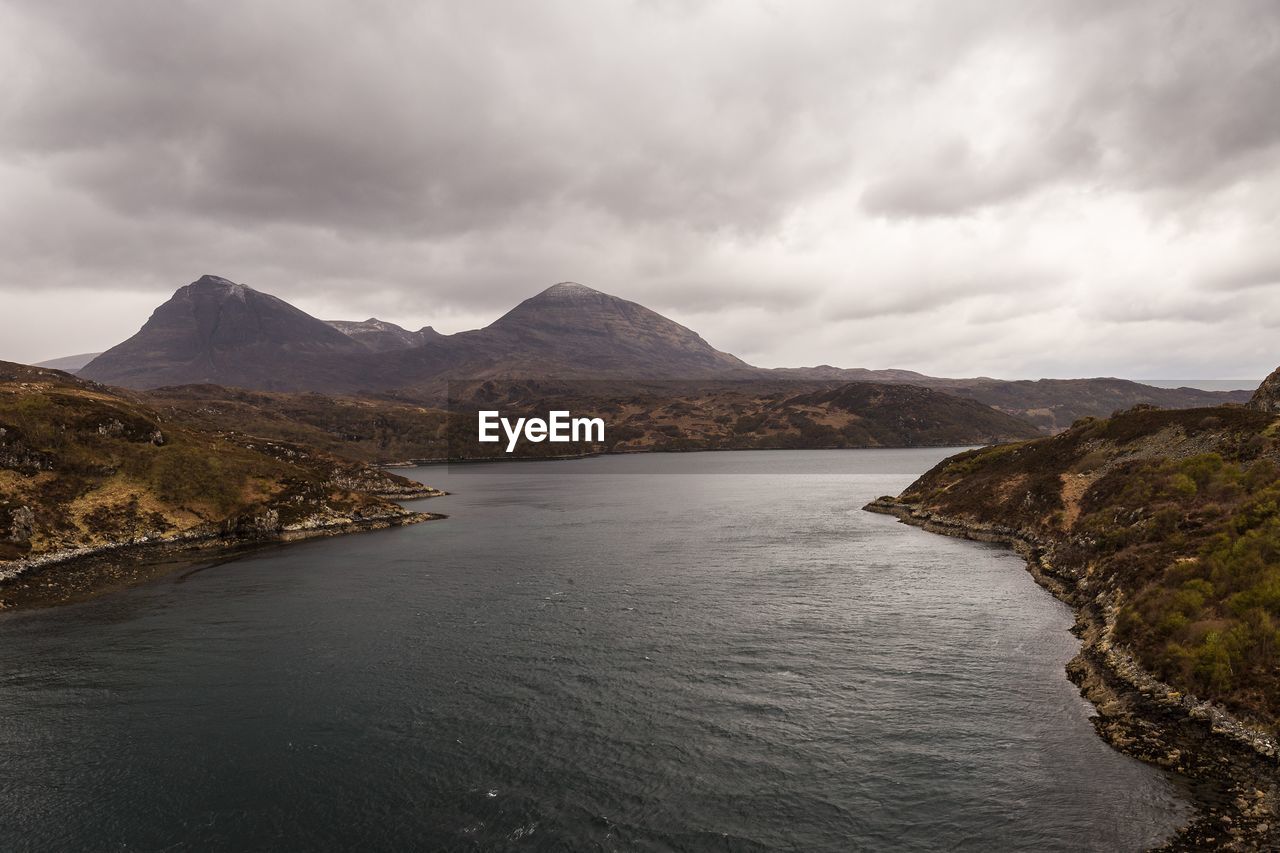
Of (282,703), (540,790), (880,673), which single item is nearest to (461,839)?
(540,790)

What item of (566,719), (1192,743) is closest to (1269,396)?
(1192,743)

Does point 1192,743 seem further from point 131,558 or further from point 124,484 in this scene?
point 124,484

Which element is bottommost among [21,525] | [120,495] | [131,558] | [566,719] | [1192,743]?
[566,719]

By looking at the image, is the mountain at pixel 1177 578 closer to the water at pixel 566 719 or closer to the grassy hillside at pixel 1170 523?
the grassy hillside at pixel 1170 523

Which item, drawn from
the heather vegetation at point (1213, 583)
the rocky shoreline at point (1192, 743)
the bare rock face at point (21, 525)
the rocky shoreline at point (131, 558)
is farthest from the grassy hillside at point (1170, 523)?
the bare rock face at point (21, 525)

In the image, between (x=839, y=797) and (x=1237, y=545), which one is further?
(x=1237, y=545)

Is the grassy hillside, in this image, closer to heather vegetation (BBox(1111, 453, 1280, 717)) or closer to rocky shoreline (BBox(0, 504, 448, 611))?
heather vegetation (BBox(1111, 453, 1280, 717))

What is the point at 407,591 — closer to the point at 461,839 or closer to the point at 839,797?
the point at 461,839

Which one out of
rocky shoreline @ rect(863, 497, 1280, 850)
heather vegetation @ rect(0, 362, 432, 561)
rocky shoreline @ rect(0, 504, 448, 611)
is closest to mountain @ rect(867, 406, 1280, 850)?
rocky shoreline @ rect(863, 497, 1280, 850)
